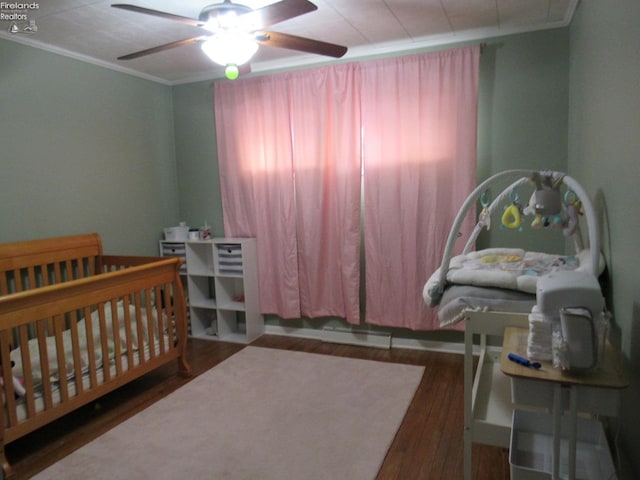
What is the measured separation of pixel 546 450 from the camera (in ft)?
4.96

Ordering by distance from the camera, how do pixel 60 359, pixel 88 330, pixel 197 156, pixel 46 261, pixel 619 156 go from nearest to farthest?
pixel 619 156, pixel 60 359, pixel 88 330, pixel 46 261, pixel 197 156

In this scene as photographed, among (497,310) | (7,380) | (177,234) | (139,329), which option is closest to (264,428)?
(139,329)

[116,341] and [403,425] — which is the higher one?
[116,341]

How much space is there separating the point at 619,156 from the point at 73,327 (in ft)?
8.67

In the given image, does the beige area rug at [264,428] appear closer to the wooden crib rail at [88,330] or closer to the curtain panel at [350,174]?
the wooden crib rail at [88,330]

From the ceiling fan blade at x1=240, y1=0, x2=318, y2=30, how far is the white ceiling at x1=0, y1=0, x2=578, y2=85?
61cm

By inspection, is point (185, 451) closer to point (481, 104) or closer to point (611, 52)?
point (611, 52)

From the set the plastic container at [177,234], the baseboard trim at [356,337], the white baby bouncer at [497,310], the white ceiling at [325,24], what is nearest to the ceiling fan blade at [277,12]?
the white ceiling at [325,24]

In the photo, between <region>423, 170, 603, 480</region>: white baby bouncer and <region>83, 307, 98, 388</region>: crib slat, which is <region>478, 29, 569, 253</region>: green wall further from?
<region>83, 307, 98, 388</region>: crib slat

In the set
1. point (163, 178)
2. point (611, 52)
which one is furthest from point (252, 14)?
point (163, 178)

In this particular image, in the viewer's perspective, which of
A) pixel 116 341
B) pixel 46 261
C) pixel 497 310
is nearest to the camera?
pixel 497 310

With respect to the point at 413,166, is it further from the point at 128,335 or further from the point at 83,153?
the point at 83,153

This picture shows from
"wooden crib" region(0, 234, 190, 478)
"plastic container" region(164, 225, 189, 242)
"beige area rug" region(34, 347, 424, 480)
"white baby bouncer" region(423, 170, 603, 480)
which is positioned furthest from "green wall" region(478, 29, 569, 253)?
"plastic container" region(164, 225, 189, 242)

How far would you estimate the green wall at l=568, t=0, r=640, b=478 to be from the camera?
Result: 1.41m
